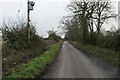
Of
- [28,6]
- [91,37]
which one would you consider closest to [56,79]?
[28,6]

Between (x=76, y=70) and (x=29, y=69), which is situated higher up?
(x=29, y=69)

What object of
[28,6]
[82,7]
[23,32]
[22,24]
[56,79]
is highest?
[82,7]

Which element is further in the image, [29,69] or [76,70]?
[76,70]

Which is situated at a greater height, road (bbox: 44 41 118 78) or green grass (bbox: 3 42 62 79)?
green grass (bbox: 3 42 62 79)

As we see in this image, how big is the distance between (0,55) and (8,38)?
3.66 meters

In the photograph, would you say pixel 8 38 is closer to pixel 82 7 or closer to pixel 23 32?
pixel 23 32

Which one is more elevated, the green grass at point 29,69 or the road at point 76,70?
the green grass at point 29,69

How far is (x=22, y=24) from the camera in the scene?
1603 cm

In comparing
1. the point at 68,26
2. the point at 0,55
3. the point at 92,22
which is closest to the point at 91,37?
the point at 92,22

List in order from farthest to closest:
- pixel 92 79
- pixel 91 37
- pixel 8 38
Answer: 1. pixel 91 37
2. pixel 8 38
3. pixel 92 79

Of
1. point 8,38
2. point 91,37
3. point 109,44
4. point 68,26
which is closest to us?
point 8,38

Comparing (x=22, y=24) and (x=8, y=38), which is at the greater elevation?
(x=22, y=24)

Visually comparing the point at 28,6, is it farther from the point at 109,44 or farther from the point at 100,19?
the point at 100,19

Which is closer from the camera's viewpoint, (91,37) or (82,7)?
(91,37)
